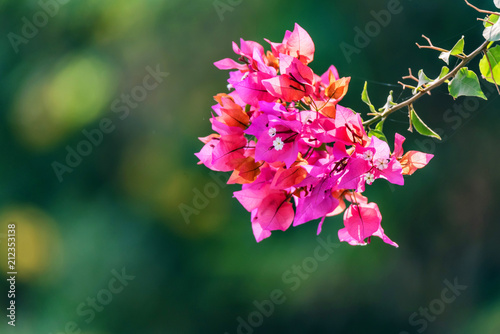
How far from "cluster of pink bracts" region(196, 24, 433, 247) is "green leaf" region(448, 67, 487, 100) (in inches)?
3.8

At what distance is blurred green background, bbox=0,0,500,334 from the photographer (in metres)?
2.58

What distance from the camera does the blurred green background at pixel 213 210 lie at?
2.58 m

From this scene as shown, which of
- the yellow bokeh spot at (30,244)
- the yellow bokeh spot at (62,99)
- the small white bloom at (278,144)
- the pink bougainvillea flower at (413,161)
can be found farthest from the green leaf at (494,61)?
the yellow bokeh spot at (30,244)

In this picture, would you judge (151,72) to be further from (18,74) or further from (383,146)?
(383,146)

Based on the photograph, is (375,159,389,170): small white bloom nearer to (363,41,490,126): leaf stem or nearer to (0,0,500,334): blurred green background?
(363,41,490,126): leaf stem

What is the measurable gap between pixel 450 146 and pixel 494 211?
0.41 metres

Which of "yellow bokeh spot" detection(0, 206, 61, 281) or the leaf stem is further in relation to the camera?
"yellow bokeh spot" detection(0, 206, 61, 281)

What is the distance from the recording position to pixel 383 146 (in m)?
0.57

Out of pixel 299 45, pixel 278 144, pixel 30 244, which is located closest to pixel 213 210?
pixel 30 244

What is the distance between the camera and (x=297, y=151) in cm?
57

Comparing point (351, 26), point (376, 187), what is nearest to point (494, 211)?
point (376, 187)

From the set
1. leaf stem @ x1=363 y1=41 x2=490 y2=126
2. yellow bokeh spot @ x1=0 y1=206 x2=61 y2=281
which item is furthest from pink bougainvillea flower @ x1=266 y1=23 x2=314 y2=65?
yellow bokeh spot @ x1=0 y1=206 x2=61 y2=281

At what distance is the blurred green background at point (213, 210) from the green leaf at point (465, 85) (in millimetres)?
1882

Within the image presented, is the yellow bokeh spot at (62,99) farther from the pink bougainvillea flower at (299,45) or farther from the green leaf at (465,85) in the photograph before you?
the green leaf at (465,85)
